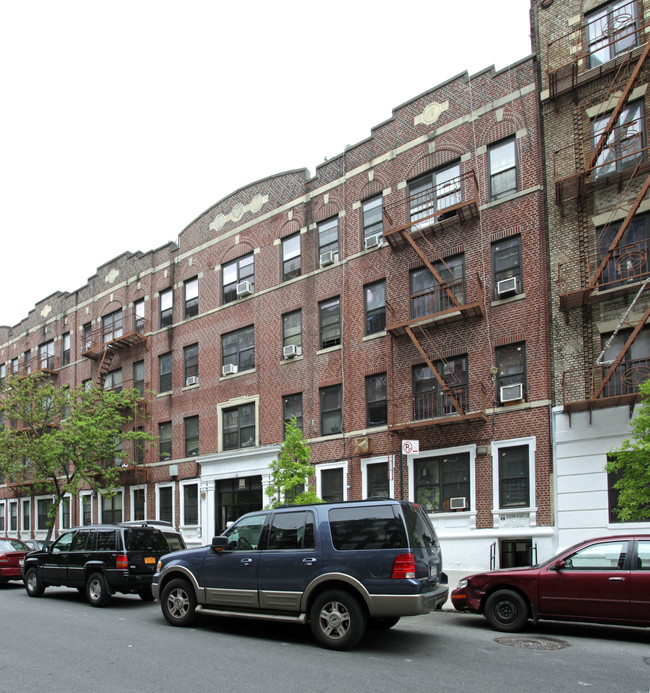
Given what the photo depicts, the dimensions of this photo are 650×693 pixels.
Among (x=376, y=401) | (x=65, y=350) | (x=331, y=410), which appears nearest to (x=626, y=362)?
(x=376, y=401)

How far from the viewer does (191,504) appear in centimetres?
2748

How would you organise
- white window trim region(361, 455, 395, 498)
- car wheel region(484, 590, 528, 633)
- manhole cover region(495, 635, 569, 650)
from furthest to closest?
1. white window trim region(361, 455, 395, 498)
2. car wheel region(484, 590, 528, 633)
3. manhole cover region(495, 635, 569, 650)

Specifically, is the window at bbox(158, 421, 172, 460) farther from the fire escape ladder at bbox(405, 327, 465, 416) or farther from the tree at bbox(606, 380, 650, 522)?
the tree at bbox(606, 380, 650, 522)

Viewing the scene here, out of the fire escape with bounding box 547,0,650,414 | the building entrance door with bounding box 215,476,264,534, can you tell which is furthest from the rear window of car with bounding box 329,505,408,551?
the building entrance door with bounding box 215,476,264,534

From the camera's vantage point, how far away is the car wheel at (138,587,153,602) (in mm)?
14633

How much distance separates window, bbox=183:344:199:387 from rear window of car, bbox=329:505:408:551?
62.1 feet

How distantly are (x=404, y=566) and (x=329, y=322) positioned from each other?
14.8 meters

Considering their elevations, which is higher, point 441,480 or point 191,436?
point 191,436

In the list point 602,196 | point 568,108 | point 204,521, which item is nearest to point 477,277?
point 602,196

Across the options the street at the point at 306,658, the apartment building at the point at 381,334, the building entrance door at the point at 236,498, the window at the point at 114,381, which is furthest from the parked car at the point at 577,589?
the window at the point at 114,381

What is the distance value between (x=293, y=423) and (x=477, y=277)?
263 inches

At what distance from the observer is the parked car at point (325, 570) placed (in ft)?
30.0

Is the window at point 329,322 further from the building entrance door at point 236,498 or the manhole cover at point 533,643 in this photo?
the manhole cover at point 533,643

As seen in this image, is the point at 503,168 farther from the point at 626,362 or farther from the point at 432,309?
the point at 626,362
